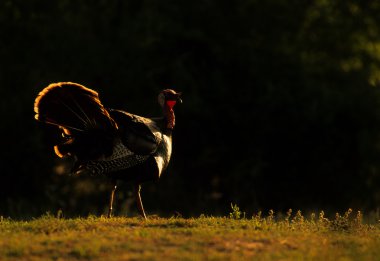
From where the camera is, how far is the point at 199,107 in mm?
21516

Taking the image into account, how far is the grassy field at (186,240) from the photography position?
8.92 m

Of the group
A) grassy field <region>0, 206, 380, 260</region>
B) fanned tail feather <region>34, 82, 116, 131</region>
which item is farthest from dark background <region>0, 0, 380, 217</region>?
grassy field <region>0, 206, 380, 260</region>

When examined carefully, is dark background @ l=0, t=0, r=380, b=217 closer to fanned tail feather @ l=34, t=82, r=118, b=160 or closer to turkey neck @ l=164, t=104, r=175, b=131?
turkey neck @ l=164, t=104, r=175, b=131

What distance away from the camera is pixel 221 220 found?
11.2 m

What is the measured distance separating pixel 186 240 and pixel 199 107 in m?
12.1

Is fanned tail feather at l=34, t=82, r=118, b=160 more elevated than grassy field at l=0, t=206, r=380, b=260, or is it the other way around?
fanned tail feather at l=34, t=82, r=118, b=160

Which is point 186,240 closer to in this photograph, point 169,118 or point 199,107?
point 169,118

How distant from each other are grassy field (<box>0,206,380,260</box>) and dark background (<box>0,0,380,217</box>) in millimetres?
8849

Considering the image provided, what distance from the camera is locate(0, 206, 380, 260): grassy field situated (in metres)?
8.92

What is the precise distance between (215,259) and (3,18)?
49.4 feet

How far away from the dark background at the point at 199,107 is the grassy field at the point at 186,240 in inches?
348

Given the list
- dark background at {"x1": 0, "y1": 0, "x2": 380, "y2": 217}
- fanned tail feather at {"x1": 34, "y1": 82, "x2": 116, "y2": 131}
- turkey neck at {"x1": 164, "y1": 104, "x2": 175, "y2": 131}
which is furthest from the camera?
dark background at {"x1": 0, "y1": 0, "x2": 380, "y2": 217}

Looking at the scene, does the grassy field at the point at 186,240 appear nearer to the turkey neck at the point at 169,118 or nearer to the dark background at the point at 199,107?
the turkey neck at the point at 169,118

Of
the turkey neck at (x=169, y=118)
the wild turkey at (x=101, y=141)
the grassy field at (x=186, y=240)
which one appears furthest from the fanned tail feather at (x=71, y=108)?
the grassy field at (x=186, y=240)
